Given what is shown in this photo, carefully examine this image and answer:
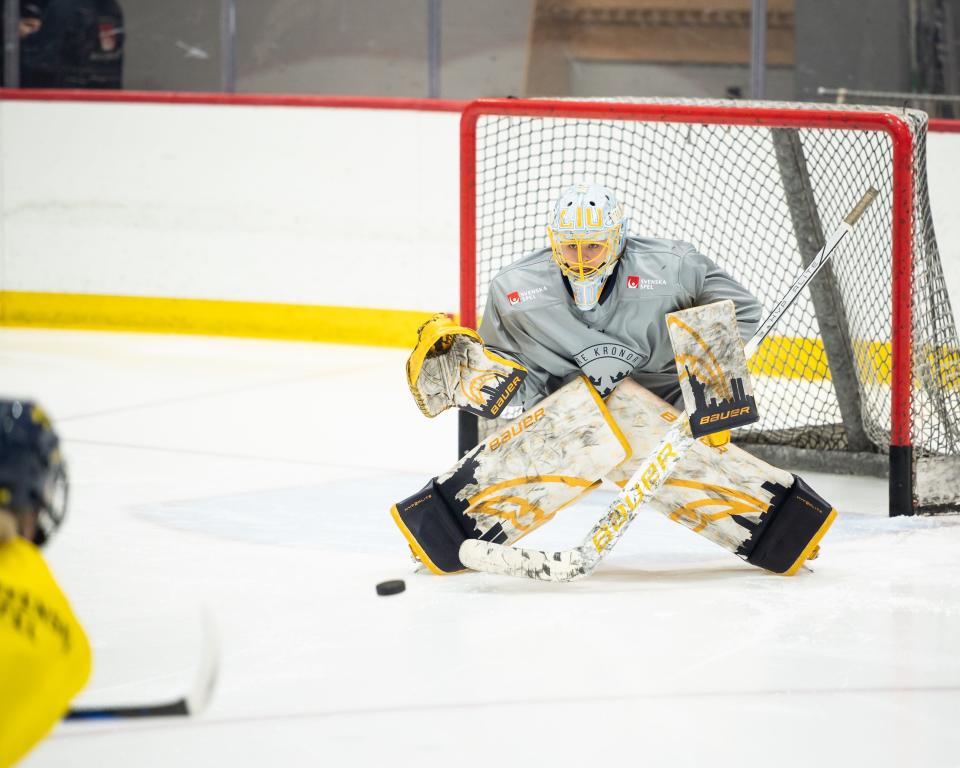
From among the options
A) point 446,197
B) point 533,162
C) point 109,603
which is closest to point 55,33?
point 446,197

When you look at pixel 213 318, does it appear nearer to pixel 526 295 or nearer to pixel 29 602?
pixel 526 295

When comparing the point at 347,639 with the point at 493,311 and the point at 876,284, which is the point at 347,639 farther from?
the point at 876,284

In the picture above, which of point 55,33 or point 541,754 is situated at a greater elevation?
point 55,33

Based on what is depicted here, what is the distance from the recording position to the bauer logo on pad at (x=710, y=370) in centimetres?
292

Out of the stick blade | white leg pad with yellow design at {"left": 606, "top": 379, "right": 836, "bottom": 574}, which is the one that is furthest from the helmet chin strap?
the stick blade

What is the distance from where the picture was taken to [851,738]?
7.43 feet

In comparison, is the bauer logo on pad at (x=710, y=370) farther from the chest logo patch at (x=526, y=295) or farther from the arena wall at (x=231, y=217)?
the arena wall at (x=231, y=217)

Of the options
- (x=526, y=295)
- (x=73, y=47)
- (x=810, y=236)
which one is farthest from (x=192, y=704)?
(x=73, y=47)

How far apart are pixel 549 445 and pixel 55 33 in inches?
180

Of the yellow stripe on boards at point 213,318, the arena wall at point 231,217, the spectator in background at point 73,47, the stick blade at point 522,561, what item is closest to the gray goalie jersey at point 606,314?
the stick blade at point 522,561

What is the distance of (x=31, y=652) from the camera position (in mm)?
1393

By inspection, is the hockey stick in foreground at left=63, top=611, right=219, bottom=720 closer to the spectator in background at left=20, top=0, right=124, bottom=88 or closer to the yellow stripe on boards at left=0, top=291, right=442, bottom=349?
the yellow stripe on boards at left=0, top=291, right=442, bottom=349

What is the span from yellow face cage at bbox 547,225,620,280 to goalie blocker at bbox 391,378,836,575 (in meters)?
0.24

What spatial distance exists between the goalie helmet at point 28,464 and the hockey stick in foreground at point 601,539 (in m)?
1.62
